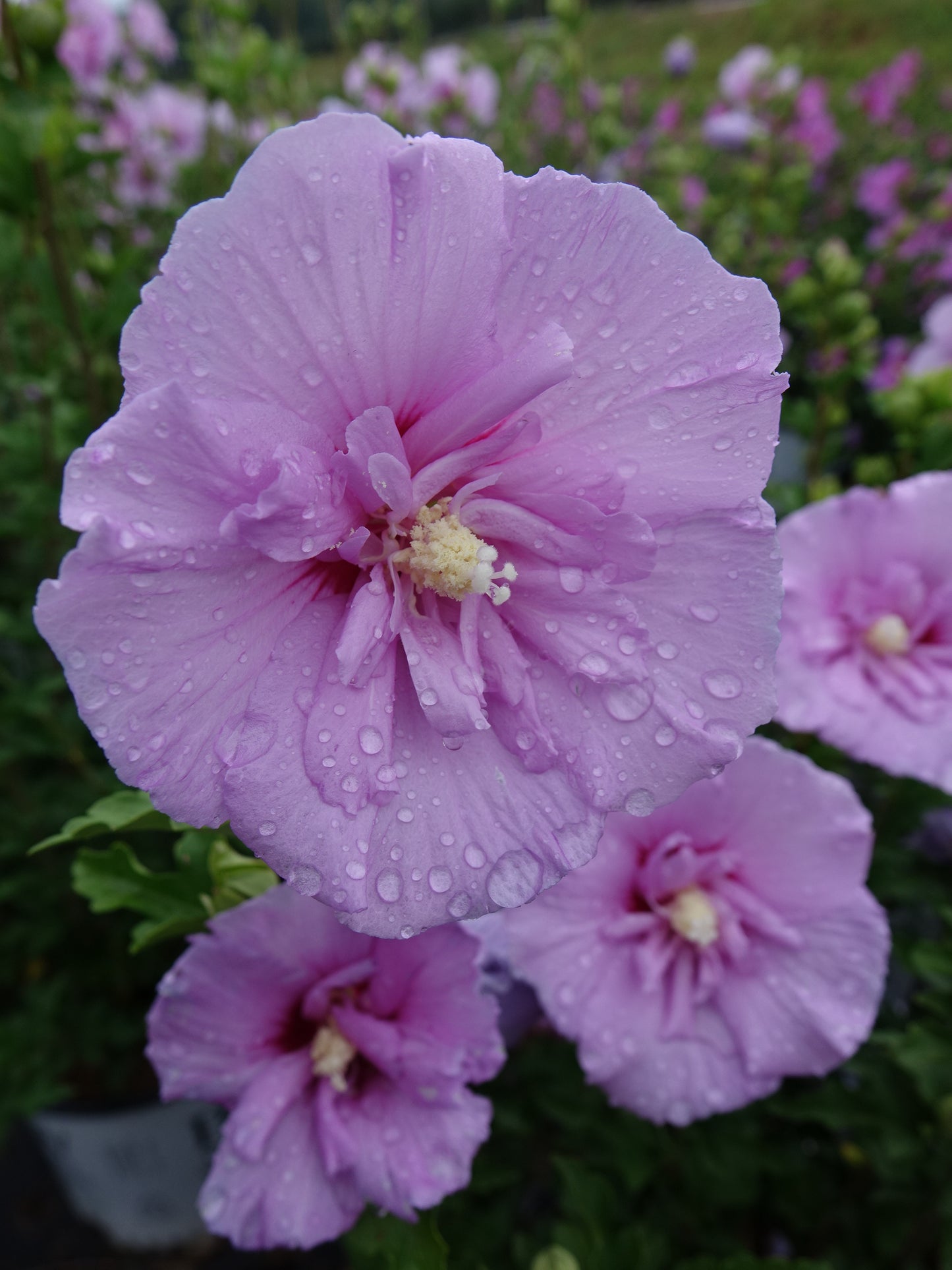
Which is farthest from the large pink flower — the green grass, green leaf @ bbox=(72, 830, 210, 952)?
the green grass

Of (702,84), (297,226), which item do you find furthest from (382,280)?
(702,84)

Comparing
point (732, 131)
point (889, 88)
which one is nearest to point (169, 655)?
point (732, 131)

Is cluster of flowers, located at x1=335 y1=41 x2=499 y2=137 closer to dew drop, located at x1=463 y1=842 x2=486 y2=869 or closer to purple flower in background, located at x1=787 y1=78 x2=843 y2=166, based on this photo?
purple flower in background, located at x1=787 y1=78 x2=843 y2=166

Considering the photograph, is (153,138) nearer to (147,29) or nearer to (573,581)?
(147,29)

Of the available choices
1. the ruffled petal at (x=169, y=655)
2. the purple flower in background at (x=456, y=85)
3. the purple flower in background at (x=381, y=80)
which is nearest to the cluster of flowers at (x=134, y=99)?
the purple flower in background at (x=381, y=80)

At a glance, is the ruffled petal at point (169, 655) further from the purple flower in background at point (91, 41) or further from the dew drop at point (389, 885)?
the purple flower in background at point (91, 41)

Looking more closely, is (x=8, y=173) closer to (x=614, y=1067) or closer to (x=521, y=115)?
(x=614, y=1067)
